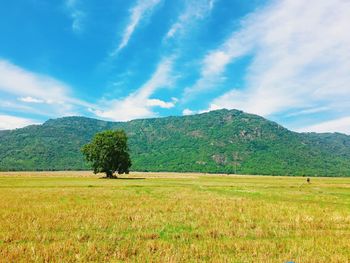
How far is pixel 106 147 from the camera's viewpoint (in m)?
98.7

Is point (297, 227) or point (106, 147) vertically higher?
point (106, 147)

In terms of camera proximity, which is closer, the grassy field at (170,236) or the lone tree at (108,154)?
the grassy field at (170,236)

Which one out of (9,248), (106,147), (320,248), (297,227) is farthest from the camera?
(106,147)

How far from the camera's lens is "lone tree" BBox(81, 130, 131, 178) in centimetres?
9844

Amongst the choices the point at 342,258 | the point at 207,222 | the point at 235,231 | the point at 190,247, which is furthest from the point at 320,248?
the point at 207,222

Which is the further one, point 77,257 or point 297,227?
point 297,227

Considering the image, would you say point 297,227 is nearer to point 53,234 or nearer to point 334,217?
point 334,217

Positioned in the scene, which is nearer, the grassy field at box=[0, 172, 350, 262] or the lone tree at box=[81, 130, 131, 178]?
the grassy field at box=[0, 172, 350, 262]

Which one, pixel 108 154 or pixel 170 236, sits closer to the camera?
pixel 170 236

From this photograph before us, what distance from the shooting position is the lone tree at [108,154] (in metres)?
98.4

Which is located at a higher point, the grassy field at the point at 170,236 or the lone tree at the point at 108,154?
the lone tree at the point at 108,154

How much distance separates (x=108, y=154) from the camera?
98.1m

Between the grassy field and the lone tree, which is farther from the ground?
the lone tree

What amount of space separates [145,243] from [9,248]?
16.3 ft
